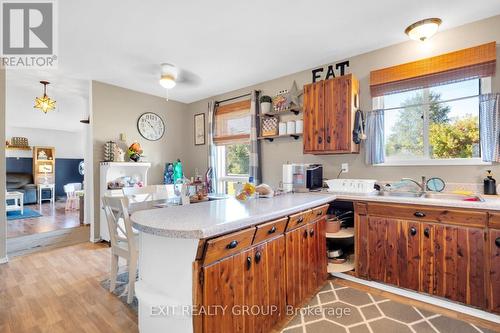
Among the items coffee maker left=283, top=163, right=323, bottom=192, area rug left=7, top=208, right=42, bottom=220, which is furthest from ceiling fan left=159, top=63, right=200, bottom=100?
area rug left=7, top=208, right=42, bottom=220

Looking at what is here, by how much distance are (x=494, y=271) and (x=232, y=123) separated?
3.65 m

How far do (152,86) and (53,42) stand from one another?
1.54 meters

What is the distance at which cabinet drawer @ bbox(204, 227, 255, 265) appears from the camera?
1.17 metres

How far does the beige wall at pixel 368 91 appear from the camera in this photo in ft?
7.45

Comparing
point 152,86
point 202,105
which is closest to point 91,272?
point 152,86

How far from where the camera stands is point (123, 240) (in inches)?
88.5

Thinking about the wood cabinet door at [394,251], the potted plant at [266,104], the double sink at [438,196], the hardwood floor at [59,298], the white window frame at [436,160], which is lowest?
the hardwood floor at [59,298]

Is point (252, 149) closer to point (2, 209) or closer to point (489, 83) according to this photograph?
point (489, 83)

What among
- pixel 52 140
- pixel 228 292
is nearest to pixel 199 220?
pixel 228 292

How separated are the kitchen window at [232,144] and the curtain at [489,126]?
2853 mm

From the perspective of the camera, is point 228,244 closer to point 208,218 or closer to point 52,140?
point 208,218

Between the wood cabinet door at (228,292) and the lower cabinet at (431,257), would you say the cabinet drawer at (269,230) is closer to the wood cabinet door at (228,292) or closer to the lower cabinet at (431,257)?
the wood cabinet door at (228,292)

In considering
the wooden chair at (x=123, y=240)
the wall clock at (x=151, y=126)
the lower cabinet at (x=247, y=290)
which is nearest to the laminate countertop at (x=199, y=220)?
the lower cabinet at (x=247, y=290)

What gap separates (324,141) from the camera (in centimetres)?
286
